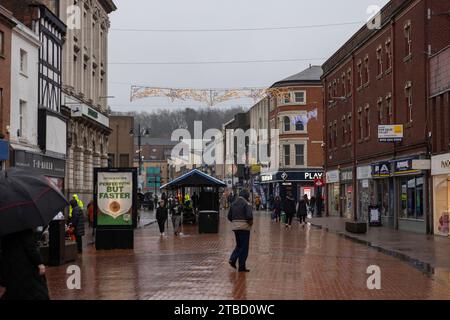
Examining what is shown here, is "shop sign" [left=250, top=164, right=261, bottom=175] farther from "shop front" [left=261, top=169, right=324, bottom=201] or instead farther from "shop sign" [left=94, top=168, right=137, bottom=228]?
"shop sign" [left=94, top=168, right=137, bottom=228]

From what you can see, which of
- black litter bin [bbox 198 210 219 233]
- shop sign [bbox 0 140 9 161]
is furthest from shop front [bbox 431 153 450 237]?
shop sign [bbox 0 140 9 161]

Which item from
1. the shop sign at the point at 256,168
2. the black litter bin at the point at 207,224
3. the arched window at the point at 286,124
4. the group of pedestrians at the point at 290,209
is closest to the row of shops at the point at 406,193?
the group of pedestrians at the point at 290,209

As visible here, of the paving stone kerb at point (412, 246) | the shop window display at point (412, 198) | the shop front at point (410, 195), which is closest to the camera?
the paving stone kerb at point (412, 246)

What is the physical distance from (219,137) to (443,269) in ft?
332

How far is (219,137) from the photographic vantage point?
118750 millimetres

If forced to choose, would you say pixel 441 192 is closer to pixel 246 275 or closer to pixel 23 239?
pixel 246 275

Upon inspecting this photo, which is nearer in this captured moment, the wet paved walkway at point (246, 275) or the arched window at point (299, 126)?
the wet paved walkway at point (246, 275)

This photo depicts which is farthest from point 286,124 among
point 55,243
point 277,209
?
point 55,243

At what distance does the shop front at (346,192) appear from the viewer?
159 feet

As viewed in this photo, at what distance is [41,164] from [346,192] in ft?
75.0

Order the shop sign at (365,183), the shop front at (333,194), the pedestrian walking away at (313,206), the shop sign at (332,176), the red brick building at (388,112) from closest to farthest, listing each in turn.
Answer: the red brick building at (388,112)
the shop sign at (365,183)
the shop sign at (332,176)
the shop front at (333,194)
the pedestrian walking away at (313,206)

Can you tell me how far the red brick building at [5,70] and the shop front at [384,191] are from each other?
18984 mm

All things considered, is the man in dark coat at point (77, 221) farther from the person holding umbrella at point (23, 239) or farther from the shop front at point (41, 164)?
the person holding umbrella at point (23, 239)

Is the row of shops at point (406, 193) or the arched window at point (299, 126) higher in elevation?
the arched window at point (299, 126)
